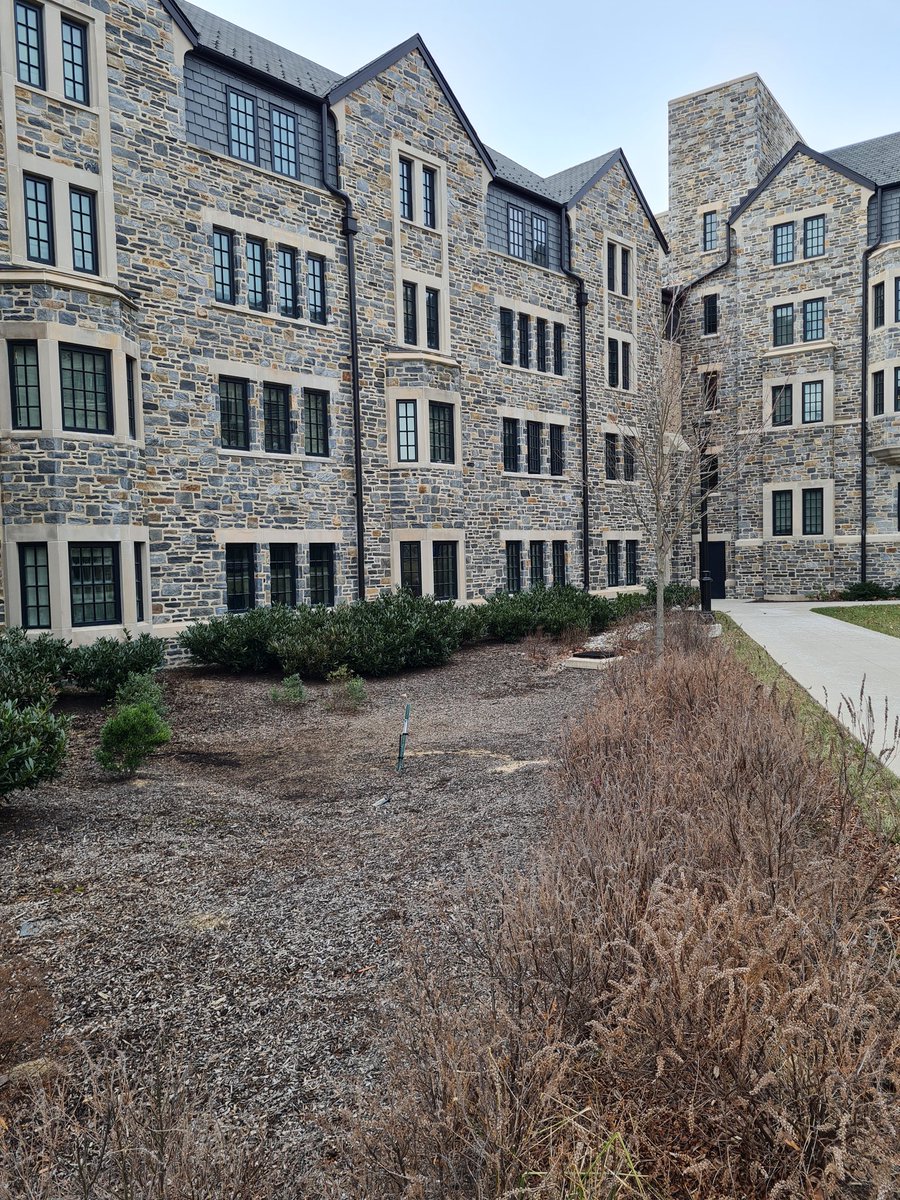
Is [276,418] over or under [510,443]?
under

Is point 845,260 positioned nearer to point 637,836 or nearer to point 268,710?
point 268,710

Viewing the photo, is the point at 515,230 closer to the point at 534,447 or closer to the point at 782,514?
the point at 534,447

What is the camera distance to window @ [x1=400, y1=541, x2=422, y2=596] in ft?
70.2

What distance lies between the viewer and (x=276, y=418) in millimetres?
19328

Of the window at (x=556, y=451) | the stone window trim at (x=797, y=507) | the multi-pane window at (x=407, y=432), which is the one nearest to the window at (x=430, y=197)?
the multi-pane window at (x=407, y=432)

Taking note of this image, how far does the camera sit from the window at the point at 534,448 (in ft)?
85.3

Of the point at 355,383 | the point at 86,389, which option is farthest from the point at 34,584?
the point at 355,383

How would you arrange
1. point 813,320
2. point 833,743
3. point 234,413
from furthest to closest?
point 813,320 → point 234,413 → point 833,743

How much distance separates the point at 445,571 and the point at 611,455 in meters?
9.99

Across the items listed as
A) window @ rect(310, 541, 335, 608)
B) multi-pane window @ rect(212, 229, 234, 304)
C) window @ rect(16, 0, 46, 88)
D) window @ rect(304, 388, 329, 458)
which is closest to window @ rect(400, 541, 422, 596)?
window @ rect(310, 541, 335, 608)

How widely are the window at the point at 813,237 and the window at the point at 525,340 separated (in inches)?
533

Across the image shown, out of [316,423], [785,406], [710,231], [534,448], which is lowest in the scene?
[316,423]

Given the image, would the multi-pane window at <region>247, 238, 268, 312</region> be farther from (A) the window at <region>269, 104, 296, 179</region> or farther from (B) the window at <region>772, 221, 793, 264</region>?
(B) the window at <region>772, 221, 793, 264</region>

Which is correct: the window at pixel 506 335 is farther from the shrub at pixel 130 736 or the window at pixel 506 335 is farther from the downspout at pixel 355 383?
the shrub at pixel 130 736
